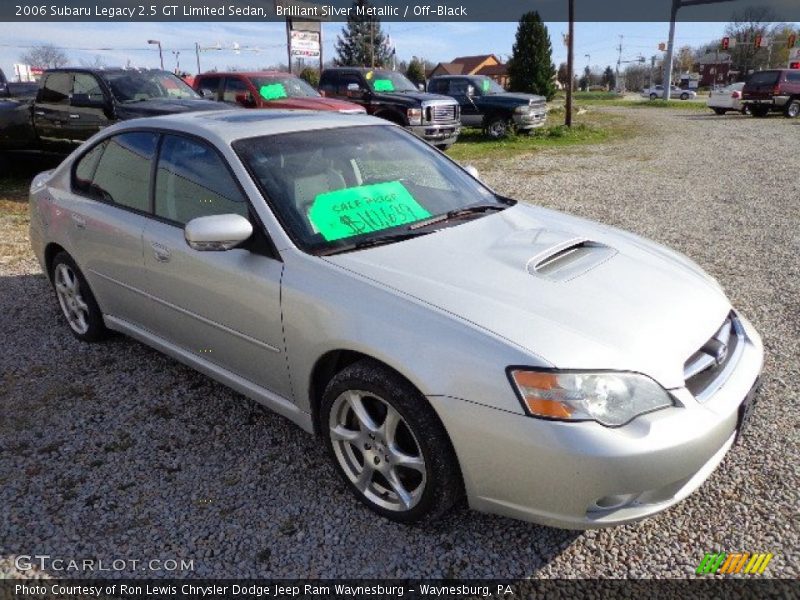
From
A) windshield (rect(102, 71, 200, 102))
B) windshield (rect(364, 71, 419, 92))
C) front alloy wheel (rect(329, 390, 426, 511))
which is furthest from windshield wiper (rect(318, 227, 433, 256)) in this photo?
windshield (rect(364, 71, 419, 92))

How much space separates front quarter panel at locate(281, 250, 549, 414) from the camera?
6.64 feet

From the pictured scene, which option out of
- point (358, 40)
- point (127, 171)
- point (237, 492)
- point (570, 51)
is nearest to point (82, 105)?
point (127, 171)

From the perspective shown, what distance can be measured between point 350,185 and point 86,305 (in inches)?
85.5

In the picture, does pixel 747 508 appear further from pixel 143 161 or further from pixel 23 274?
pixel 23 274

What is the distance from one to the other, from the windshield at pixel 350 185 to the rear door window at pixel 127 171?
0.77 m

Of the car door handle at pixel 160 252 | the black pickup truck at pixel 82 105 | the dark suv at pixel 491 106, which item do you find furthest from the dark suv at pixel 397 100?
the car door handle at pixel 160 252

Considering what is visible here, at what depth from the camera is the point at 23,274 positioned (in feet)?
18.6

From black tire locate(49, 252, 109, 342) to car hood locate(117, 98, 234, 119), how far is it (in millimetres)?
4889

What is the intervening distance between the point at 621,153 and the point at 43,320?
13.2m

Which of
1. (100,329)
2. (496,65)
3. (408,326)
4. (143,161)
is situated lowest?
(100,329)

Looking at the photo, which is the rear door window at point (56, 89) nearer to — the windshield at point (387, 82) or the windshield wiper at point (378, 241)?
the windshield at point (387, 82)

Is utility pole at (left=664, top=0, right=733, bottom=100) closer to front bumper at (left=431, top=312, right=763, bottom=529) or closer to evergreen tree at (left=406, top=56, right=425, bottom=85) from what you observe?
evergreen tree at (left=406, top=56, right=425, bottom=85)

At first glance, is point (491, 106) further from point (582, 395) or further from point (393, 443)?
point (582, 395)

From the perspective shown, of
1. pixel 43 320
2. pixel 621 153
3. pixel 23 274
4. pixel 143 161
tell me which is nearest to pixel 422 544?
pixel 143 161
